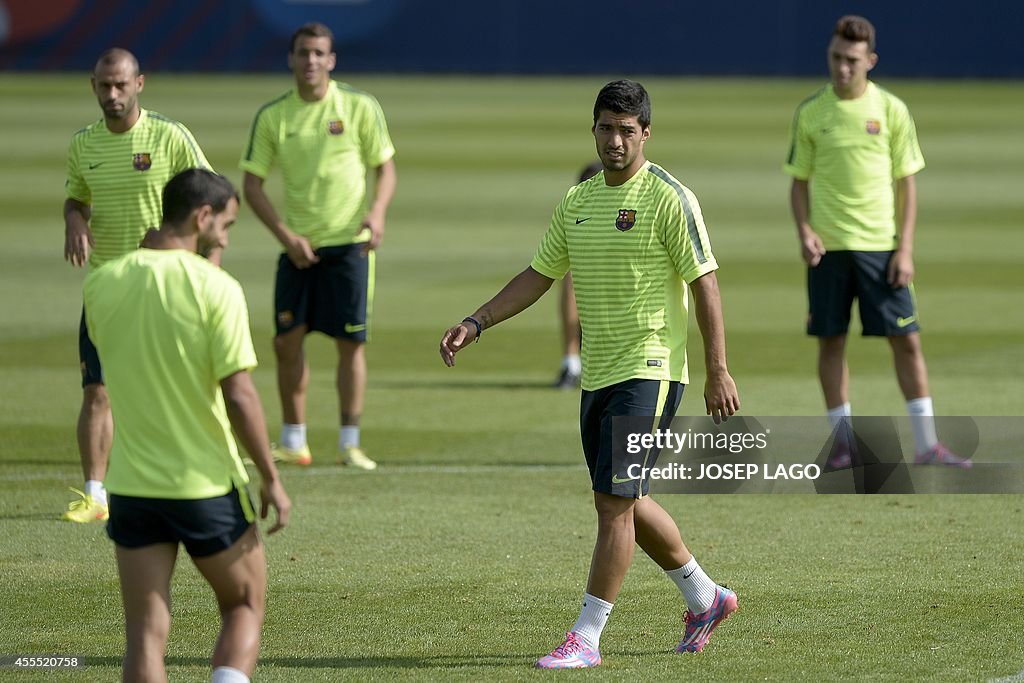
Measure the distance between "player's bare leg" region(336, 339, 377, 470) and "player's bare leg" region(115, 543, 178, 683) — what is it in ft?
16.7

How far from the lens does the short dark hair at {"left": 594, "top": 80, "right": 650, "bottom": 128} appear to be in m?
6.21

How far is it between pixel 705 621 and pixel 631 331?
116 centimetres

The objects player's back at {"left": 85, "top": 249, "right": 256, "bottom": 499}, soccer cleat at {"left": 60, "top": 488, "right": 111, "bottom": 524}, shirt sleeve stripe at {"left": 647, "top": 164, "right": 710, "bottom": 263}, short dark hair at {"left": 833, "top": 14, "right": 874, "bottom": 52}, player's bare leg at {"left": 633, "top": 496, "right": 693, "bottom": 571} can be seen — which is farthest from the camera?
short dark hair at {"left": 833, "top": 14, "right": 874, "bottom": 52}

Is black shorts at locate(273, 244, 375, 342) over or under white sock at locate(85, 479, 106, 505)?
over

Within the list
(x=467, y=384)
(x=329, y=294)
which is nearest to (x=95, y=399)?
(x=329, y=294)

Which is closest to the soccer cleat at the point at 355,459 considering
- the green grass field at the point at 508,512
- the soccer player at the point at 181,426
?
the green grass field at the point at 508,512

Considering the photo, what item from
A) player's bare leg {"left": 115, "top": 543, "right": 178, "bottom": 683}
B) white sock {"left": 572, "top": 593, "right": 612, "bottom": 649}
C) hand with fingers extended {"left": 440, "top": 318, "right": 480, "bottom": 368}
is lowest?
white sock {"left": 572, "top": 593, "right": 612, "bottom": 649}

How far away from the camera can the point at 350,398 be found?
10.4m

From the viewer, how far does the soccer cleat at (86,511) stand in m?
8.77

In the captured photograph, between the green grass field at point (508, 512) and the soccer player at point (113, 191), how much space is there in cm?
46

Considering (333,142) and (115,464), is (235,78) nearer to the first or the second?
(333,142)

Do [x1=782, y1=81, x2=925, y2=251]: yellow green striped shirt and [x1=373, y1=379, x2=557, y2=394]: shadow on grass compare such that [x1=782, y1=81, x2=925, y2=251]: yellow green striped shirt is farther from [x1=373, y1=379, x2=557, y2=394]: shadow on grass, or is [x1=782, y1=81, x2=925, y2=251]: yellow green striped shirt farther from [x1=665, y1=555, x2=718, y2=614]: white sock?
[x1=665, y1=555, x2=718, y2=614]: white sock

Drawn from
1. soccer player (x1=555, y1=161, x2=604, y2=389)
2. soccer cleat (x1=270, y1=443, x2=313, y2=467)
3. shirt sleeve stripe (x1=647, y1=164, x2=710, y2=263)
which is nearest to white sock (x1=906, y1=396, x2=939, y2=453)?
soccer player (x1=555, y1=161, x2=604, y2=389)

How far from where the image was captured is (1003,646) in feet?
21.1
